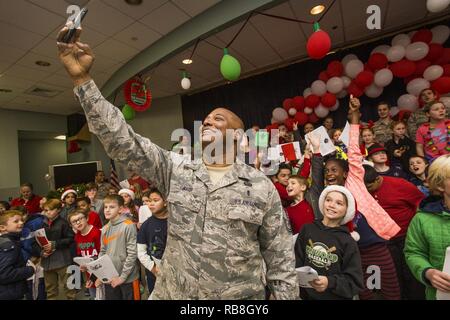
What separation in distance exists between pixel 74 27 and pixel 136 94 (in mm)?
4199

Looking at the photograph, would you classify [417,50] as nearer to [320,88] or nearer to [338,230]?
[320,88]

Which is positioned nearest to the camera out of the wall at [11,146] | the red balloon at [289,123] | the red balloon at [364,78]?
the red balloon at [364,78]

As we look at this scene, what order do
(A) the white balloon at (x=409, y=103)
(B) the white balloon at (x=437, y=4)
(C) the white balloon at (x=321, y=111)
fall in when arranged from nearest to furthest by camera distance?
(B) the white balloon at (x=437, y=4) → (A) the white balloon at (x=409, y=103) → (C) the white balloon at (x=321, y=111)

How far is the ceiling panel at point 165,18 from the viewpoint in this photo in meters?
3.38

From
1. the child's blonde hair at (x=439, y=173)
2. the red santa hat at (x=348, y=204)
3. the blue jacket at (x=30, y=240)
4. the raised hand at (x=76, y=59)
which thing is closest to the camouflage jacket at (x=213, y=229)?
the raised hand at (x=76, y=59)

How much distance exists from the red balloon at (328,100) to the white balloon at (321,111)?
0.29 ft

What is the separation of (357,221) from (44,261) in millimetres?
3219

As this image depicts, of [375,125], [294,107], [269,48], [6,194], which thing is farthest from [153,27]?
[6,194]

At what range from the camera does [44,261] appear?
2689 mm

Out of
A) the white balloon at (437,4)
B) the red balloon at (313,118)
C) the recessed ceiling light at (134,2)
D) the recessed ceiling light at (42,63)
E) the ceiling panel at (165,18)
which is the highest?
the recessed ceiling light at (42,63)

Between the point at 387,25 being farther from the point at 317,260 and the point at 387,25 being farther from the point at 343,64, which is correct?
the point at 317,260

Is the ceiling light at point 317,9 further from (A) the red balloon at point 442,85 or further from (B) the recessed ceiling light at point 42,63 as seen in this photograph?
(B) the recessed ceiling light at point 42,63

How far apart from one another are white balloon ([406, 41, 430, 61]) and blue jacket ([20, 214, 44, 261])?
222 inches

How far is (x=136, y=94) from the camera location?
479 cm
